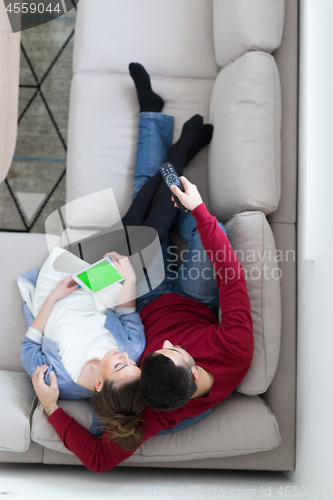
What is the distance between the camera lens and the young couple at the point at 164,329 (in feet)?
3.54

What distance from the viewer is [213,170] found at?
146 cm

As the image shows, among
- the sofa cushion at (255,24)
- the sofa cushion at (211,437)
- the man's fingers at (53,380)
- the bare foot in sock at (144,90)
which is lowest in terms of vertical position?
the sofa cushion at (211,437)

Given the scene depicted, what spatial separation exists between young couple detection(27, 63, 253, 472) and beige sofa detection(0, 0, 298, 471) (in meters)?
0.08

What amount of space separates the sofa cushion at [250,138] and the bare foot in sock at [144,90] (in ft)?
0.91

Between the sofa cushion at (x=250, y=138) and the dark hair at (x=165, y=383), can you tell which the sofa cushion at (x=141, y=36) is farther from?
the dark hair at (x=165, y=383)

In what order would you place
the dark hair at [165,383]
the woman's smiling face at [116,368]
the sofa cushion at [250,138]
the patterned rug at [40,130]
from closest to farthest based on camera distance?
the dark hair at [165,383]
the woman's smiling face at [116,368]
the sofa cushion at [250,138]
the patterned rug at [40,130]

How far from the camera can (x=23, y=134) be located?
193 centimetres

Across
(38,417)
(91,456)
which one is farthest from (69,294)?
(91,456)

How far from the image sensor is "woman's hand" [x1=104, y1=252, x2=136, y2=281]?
1.36 m

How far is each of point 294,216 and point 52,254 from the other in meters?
0.91

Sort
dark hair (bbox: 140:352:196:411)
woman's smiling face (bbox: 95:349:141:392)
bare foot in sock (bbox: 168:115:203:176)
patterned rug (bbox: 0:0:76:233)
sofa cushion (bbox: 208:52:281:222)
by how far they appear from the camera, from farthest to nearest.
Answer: patterned rug (bbox: 0:0:76:233) → bare foot in sock (bbox: 168:115:203:176) → sofa cushion (bbox: 208:52:281:222) → woman's smiling face (bbox: 95:349:141:392) → dark hair (bbox: 140:352:196:411)

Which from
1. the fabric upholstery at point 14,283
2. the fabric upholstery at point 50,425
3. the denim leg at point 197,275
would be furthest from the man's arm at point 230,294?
the fabric upholstery at point 14,283

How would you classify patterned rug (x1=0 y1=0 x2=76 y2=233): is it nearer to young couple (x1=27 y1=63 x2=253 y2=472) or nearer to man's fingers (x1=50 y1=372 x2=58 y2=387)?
young couple (x1=27 y1=63 x2=253 y2=472)

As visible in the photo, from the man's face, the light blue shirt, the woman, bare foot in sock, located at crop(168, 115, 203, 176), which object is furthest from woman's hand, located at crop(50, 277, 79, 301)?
bare foot in sock, located at crop(168, 115, 203, 176)
